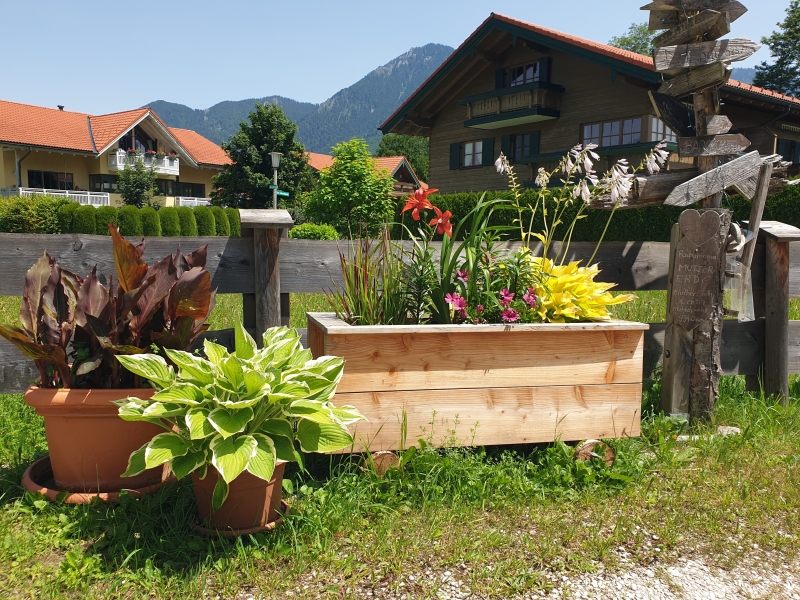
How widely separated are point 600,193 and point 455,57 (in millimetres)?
A: 20295

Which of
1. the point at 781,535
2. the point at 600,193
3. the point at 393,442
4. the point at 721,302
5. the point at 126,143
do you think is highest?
the point at 126,143

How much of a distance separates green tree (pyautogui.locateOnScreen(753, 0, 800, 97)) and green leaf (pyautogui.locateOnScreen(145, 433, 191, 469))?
163 feet

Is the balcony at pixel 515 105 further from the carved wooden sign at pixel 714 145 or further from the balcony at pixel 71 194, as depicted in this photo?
the balcony at pixel 71 194

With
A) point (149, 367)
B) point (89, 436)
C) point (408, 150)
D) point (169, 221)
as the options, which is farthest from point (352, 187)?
point (408, 150)

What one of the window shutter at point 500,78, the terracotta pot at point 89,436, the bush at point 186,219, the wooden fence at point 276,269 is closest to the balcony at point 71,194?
the bush at point 186,219

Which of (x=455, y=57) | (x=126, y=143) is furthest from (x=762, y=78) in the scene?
(x=126, y=143)

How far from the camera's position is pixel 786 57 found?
4288 cm

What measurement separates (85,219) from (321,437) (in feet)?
82.3

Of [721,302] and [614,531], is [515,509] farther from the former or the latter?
[721,302]

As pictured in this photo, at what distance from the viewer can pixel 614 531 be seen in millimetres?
2588

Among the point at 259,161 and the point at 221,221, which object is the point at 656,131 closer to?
the point at 221,221

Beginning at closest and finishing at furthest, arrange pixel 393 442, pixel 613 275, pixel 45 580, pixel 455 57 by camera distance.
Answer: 1. pixel 45 580
2. pixel 393 442
3. pixel 613 275
4. pixel 455 57

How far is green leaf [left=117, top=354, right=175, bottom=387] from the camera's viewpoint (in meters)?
2.38

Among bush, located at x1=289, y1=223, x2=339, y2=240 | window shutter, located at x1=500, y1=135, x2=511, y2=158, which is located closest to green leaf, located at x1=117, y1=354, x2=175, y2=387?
bush, located at x1=289, y1=223, x2=339, y2=240
